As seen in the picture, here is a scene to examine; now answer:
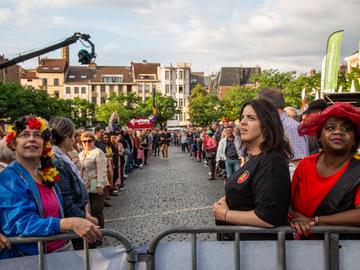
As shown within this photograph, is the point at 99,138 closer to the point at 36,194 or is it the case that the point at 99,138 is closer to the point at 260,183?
the point at 36,194

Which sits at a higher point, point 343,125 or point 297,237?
point 343,125

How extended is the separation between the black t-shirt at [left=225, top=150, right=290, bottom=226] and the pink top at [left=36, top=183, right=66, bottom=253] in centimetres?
123

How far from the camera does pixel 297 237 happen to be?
11.1 feet

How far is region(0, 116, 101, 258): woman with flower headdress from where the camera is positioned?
3234 mm

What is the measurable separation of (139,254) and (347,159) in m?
1.47

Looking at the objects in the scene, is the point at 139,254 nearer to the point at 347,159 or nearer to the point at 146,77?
the point at 347,159

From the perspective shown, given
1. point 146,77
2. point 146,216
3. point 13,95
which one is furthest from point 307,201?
point 146,77

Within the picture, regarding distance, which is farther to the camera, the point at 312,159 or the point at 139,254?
the point at 312,159

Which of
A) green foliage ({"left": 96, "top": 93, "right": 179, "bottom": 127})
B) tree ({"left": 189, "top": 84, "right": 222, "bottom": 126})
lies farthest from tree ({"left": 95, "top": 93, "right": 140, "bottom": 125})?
tree ({"left": 189, "top": 84, "right": 222, "bottom": 126})

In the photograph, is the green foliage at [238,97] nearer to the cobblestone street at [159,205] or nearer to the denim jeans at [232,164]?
the cobblestone street at [159,205]

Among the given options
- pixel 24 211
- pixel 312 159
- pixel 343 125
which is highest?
pixel 343 125

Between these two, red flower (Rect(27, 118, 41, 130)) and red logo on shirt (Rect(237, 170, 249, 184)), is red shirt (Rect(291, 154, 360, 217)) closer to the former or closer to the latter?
red logo on shirt (Rect(237, 170, 249, 184))

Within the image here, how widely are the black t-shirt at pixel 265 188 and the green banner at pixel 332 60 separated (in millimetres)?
18259

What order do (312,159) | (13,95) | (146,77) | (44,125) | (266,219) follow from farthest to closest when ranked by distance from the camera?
(146,77), (13,95), (44,125), (312,159), (266,219)
